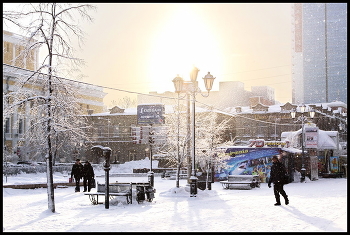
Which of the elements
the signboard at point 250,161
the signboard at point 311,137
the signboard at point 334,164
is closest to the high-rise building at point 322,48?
the signboard at point 334,164

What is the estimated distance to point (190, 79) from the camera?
19.2 m

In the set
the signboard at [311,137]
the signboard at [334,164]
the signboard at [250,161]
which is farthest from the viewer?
the signboard at [334,164]

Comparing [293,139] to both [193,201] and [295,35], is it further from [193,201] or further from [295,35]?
[295,35]

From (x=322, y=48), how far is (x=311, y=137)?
104 meters

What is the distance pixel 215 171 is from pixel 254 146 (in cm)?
340

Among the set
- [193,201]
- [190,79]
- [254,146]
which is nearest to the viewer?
[193,201]

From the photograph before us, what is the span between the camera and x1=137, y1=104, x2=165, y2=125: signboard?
145ft

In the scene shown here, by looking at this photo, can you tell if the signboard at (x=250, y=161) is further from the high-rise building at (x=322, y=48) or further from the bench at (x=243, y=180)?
the high-rise building at (x=322, y=48)

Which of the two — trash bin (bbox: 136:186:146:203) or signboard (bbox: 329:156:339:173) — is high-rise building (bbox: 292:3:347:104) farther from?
trash bin (bbox: 136:186:146:203)

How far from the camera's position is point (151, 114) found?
47.8 m

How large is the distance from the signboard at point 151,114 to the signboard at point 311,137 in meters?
13.2

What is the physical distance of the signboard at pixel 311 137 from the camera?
117ft

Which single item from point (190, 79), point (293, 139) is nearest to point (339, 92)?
point (293, 139)

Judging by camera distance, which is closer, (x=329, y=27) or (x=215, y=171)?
(x=215, y=171)
